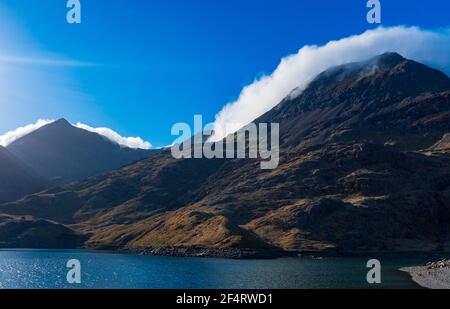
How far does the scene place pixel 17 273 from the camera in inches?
6245

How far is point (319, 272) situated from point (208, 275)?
114ft
